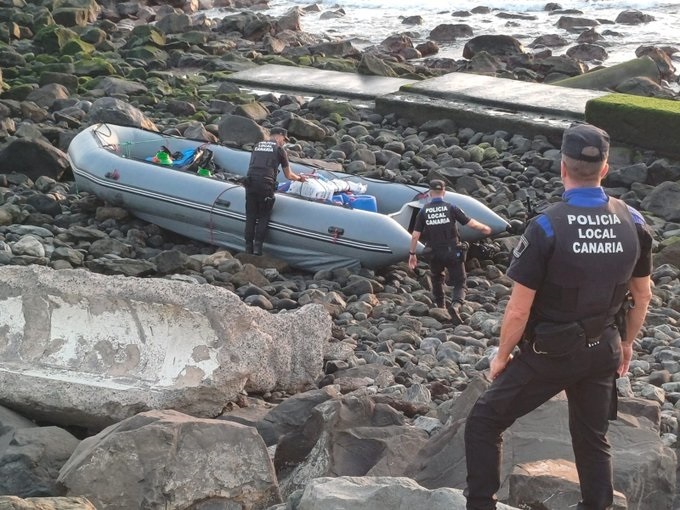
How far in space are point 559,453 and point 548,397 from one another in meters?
0.83

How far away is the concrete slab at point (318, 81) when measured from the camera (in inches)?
669

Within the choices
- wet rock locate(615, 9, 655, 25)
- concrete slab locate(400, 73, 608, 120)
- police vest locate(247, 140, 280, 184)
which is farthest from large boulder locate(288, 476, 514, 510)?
wet rock locate(615, 9, 655, 25)

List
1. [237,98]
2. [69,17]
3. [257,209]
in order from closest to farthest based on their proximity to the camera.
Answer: [257,209] → [237,98] → [69,17]

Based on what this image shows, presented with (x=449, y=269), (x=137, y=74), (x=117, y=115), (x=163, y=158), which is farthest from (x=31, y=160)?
(x=137, y=74)

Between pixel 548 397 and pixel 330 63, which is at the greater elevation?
pixel 548 397

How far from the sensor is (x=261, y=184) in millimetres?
10688

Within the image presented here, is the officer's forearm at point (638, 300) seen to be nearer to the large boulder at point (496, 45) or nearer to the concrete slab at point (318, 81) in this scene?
the concrete slab at point (318, 81)

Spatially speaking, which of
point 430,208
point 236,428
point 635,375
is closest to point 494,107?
point 430,208

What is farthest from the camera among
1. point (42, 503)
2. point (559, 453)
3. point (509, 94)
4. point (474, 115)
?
point (509, 94)

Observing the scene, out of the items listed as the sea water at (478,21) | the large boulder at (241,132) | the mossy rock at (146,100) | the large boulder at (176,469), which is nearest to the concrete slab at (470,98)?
the mossy rock at (146,100)

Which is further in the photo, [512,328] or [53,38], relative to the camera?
[53,38]

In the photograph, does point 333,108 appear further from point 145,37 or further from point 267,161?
point 145,37

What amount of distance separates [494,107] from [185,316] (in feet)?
31.6

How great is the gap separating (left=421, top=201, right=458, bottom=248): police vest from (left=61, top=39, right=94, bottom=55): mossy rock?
41.6ft
